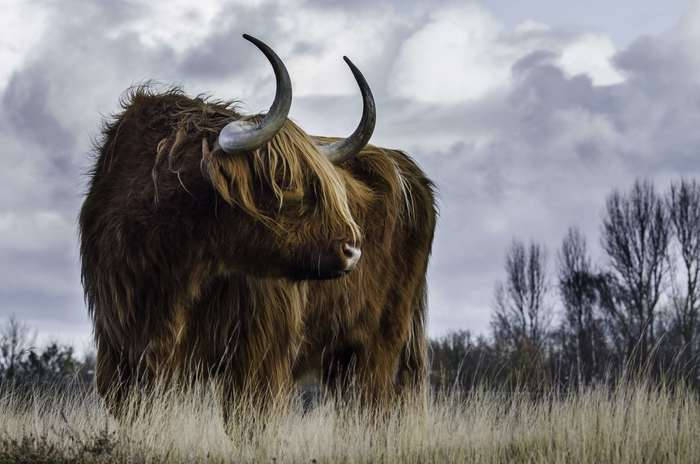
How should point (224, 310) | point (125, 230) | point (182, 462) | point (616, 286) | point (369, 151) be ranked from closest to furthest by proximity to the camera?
point (182, 462) → point (125, 230) → point (224, 310) → point (369, 151) → point (616, 286)

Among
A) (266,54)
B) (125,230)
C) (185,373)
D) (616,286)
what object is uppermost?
(616,286)

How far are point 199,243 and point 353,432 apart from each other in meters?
1.77

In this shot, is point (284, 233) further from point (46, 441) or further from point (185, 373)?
point (46, 441)

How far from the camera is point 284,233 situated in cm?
590

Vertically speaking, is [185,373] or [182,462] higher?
[185,373]

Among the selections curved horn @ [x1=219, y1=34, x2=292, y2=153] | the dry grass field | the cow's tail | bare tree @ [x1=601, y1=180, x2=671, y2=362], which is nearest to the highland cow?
curved horn @ [x1=219, y1=34, x2=292, y2=153]

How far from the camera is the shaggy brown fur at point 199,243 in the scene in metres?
5.87

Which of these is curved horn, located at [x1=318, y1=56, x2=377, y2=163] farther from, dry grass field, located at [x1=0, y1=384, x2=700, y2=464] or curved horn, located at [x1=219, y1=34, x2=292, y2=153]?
dry grass field, located at [x1=0, y1=384, x2=700, y2=464]

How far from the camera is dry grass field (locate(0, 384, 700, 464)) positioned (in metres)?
5.62

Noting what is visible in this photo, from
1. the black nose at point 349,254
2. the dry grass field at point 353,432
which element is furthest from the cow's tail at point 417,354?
the black nose at point 349,254

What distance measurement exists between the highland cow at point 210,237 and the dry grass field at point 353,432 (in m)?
0.29

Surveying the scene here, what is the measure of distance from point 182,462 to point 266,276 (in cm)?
126

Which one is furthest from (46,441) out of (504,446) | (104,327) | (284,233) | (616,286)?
(616,286)

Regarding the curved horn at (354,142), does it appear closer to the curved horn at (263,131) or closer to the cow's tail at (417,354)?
the curved horn at (263,131)
